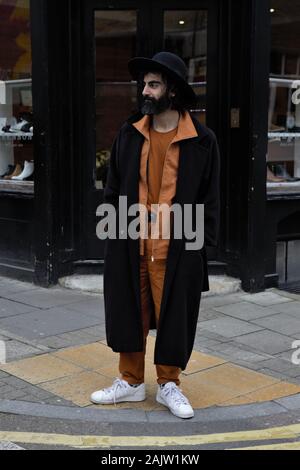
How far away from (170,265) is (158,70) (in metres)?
1.16

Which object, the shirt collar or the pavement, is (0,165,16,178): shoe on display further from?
the shirt collar

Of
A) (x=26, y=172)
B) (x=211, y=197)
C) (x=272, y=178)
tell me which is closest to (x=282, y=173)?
(x=272, y=178)

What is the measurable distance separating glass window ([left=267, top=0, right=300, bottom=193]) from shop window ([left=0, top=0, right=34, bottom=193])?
2610mm

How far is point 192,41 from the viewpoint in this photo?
7.04 m

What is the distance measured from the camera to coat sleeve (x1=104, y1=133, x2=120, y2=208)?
13.8 ft

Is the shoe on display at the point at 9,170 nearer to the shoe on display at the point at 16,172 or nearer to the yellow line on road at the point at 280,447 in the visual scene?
the shoe on display at the point at 16,172

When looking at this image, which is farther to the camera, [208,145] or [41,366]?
[41,366]

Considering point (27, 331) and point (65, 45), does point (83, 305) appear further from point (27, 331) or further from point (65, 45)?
point (65, 45)

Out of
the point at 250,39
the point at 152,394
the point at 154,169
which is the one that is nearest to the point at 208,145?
the point at 154,169

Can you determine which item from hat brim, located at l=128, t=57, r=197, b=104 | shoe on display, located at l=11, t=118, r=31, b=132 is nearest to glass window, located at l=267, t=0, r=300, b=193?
shoe on display, located at l=11, t=118, r=31, b=132

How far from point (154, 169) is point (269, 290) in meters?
3.41

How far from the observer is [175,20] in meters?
6.98

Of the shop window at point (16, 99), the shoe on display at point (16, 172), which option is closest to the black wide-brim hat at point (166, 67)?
the shop window at point (16, 99)

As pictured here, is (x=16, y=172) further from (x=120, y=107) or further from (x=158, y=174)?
(x=158, y=174)
